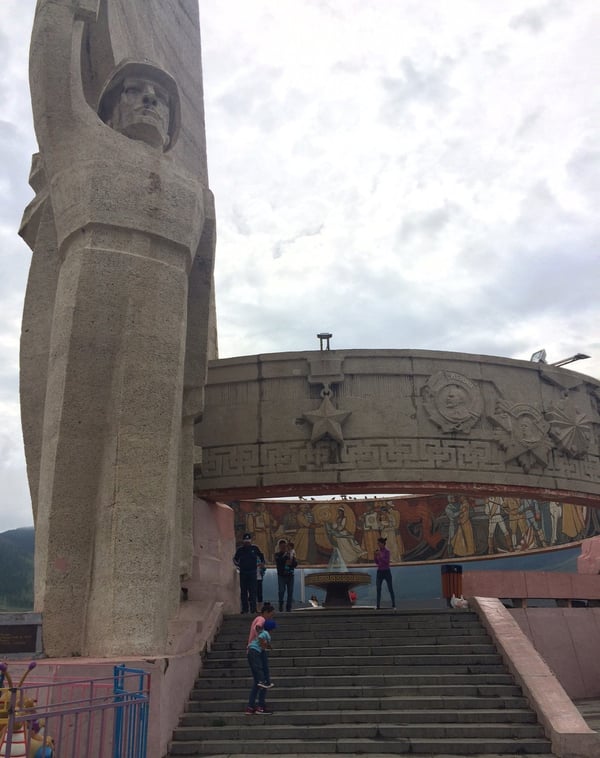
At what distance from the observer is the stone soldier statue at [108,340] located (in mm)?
6641

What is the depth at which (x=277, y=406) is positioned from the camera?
12.7 m

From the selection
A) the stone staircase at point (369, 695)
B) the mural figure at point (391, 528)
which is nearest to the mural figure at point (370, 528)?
the mural figure at point (391, 528)

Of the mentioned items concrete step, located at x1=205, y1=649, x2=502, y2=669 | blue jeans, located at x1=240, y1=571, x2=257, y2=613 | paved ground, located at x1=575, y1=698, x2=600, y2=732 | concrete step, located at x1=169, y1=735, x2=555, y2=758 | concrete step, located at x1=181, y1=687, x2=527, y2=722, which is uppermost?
blue jeans, located at x1=240, y1=571, x2=257, y2=613

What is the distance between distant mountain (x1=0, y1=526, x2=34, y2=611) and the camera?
67.5ft

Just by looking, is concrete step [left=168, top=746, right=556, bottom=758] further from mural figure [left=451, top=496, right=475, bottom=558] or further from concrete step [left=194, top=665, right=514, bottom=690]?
mural figure [left=451, top=496, right=475, bottom=558]

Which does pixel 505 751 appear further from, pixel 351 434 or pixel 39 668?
pixel 351 434

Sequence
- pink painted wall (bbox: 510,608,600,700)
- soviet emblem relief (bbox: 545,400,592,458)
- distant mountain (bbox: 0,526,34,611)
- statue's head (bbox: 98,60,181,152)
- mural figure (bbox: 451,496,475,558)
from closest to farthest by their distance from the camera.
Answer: statue's head (bbox: 98,60,181,152) → pink painted wall (bbox: 510,608,600,700) → soviet emblem relief (bbox: 545,400,592,458) → distant mountain (bbox: 0,526,34,611) → mural figure (bbox: 451,496,475,558)

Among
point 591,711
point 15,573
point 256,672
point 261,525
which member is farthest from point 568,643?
point 15,573

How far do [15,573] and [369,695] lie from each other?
17513 mm

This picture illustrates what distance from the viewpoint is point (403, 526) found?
2192 cm

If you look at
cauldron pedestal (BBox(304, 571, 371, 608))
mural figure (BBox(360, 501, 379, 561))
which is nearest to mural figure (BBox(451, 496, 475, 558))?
mural figure (BBox(360, 501, 379, 561))

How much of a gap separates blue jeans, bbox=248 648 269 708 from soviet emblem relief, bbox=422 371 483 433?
6604 millimetres

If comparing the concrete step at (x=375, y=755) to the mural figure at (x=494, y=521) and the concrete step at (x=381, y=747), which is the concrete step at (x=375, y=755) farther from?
the mural figure at (x=494, y=521)

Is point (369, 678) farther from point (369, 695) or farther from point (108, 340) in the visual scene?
point (108, 340)
